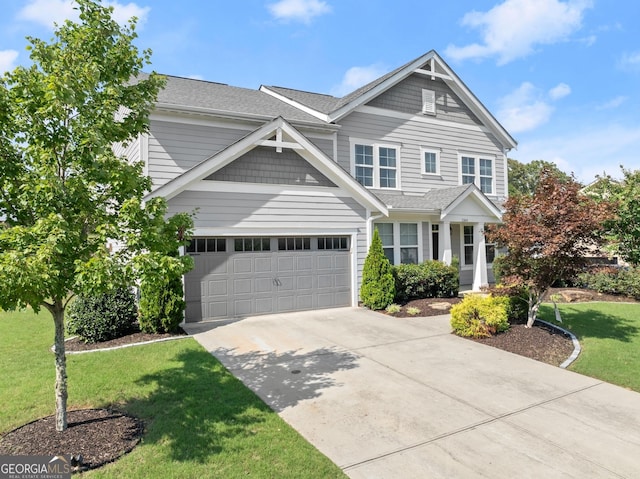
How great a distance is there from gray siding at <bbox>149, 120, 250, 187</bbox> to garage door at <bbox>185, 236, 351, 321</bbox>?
2.67 m

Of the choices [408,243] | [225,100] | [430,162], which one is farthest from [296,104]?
[408,243]

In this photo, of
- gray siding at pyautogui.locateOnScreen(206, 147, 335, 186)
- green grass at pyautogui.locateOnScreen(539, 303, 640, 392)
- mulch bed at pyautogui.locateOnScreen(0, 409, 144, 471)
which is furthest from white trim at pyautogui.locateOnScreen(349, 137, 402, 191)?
mulch bed at pyautogui.locateOnScreen(0, 409, 144, 471)

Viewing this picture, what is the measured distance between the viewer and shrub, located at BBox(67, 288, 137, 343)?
27.4 ft

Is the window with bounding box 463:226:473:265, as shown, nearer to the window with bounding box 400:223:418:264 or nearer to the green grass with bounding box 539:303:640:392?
the window with bounding box 400:223:418:264

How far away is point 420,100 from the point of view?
1662 centimetres

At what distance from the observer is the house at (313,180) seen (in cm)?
1062

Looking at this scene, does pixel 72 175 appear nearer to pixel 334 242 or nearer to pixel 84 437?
pixel 84 437

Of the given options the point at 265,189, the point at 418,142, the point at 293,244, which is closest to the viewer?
the point at 265,189

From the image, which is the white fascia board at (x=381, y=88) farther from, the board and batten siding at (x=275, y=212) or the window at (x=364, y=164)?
the board and batten siding at (x=275, y=212)

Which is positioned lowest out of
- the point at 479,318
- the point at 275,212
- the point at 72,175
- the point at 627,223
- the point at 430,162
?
the point at 479,318

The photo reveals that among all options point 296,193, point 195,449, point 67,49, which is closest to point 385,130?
point 296,193

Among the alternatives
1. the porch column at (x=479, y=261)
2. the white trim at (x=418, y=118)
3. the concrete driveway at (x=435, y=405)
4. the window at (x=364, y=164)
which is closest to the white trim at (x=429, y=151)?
the white trim at (x=418, y=118)

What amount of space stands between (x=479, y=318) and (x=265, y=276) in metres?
5.98

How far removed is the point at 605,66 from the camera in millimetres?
15539
